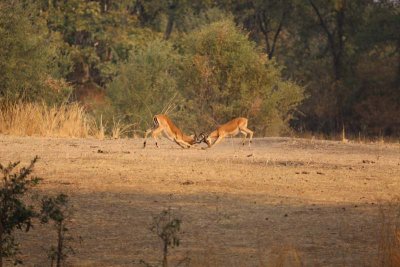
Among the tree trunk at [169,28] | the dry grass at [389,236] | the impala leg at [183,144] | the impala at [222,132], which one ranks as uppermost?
the tree trunk at [169,28]

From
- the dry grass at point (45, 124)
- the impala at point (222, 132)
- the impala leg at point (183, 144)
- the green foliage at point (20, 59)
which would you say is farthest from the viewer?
the green foliage at point (20, 59)

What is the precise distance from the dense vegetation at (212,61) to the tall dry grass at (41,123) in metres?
2.40

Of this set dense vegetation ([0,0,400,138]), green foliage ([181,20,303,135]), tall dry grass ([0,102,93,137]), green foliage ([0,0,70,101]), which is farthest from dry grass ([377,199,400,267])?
green foliage ([181,20,303,135])

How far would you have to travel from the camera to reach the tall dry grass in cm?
2341

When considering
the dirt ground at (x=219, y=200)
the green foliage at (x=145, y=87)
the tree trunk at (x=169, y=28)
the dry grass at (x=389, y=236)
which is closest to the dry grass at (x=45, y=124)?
the dirt ground at (x=219, y=200)

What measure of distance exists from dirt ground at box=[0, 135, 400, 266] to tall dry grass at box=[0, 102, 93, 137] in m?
2.28

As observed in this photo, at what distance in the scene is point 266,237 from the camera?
10.4 m

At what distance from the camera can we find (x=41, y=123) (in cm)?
2364

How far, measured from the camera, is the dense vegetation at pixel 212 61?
30984mm

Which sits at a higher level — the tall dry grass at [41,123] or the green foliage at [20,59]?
the green foliage at [20,59]

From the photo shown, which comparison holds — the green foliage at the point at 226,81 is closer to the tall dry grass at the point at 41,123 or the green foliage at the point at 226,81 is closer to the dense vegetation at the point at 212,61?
the dense vegetation at the point at 212,61

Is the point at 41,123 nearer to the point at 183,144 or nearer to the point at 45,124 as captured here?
the point at 45,124

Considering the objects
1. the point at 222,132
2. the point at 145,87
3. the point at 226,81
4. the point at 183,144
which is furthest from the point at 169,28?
→ the point at 183,144

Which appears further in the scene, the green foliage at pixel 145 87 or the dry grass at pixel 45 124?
the green foliage at pixel 145 87
